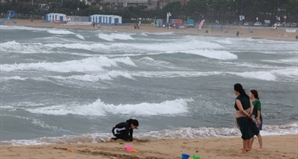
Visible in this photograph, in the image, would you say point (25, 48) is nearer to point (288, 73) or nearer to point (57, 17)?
point (288, 73)

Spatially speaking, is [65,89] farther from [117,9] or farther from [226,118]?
[117,9]

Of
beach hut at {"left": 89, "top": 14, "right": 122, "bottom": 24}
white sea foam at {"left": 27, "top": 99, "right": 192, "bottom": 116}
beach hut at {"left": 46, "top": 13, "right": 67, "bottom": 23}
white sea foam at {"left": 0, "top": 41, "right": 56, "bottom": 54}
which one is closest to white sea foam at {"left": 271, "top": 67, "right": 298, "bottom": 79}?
white sea foam at {"left": 27, "top": 99, "right": 192, "bottom": 116}

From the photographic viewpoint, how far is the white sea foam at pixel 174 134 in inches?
492

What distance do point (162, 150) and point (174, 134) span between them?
347 cm

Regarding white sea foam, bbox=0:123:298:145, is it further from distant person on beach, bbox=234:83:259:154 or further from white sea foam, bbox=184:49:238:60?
white sea foam, bbox=184:49:238:60

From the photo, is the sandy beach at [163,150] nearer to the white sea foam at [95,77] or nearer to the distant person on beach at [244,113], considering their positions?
the distant person on beach at [244,113]

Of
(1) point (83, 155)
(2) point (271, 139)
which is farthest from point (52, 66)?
(1) point (83, 155)

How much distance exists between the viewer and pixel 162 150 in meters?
10.5

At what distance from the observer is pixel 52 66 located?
28.9m

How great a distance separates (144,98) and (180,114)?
2.65 metres

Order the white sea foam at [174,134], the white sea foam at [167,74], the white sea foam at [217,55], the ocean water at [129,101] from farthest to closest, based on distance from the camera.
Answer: the white sea foam at [217,55] → the white sea foam at [167,74] → the ocean water at [129,101] → the white sea foam at [174,134]

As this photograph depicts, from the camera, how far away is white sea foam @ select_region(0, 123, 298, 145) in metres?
12.5

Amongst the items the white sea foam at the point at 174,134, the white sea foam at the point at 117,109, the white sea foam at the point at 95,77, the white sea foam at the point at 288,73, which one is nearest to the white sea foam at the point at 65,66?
the white sea foam at the point at 95,77

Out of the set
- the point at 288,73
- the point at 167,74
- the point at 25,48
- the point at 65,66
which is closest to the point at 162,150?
the point at 167,74
